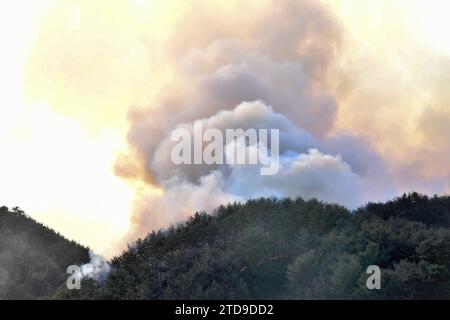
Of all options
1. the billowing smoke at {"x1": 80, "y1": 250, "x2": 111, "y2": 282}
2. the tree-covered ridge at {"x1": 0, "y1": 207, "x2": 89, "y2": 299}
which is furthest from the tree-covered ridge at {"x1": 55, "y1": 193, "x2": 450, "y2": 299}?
the tree-covered ridge at {"x1": 0, "y1": 207, "x2": 89, "y2": 299}

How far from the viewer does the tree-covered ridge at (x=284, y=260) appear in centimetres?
1770

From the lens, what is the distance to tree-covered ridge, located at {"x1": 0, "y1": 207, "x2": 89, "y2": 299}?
91.1 ft

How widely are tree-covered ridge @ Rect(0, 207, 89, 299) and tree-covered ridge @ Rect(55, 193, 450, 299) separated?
355 inches

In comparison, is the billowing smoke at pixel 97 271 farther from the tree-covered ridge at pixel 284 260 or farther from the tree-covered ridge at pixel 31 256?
the tree-covered ridge at pixel 31 256

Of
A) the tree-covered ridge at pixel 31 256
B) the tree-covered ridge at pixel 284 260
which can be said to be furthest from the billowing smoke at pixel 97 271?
the tree-covered ridge at pixel 31 256

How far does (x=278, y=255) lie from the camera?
19.3 metres

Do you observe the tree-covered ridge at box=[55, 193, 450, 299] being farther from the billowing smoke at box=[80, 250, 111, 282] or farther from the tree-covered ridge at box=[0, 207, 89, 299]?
the tree-covered ridge at box=[0, 207, 89, 299]

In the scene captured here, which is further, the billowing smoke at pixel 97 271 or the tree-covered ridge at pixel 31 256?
the tree-covered ridge at pixel 31 256

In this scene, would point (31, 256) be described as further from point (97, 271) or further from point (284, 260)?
point (284, 260)

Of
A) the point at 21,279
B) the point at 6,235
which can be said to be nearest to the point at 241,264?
the point at 21,279

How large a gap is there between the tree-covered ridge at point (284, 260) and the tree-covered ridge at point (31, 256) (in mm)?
9008

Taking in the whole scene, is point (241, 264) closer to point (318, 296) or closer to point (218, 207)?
point (318, 296)

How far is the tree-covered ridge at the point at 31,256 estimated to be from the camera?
27.8 metres
